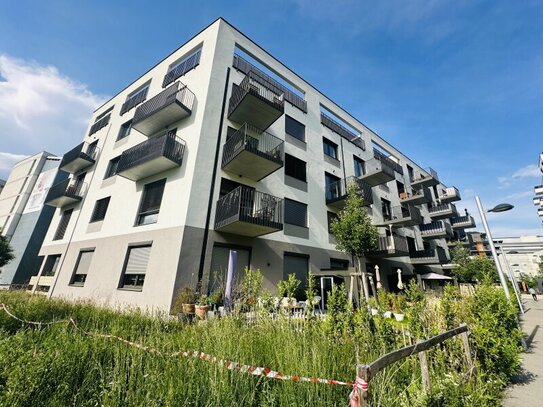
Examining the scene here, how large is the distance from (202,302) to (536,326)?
43.3ft

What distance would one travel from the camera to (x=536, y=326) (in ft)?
30.9

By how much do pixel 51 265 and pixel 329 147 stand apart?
68.5 ft

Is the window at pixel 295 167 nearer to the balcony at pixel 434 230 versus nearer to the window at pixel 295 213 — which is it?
the window at pixel 295 213

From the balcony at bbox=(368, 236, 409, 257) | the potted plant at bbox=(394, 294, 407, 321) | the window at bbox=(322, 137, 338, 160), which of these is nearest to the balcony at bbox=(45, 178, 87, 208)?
the window at bbox=(322, 137, 338, 160)

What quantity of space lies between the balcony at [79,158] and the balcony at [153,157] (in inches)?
270

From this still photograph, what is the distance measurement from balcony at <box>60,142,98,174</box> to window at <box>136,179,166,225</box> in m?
8.16

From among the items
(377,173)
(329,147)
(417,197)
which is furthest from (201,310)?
(417,197)

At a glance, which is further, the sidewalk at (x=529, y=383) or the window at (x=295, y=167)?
the window at (x=295, y=167)

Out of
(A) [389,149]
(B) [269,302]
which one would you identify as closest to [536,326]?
(B) [269,302]

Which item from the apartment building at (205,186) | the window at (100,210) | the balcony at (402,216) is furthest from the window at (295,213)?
the window at (100,210)

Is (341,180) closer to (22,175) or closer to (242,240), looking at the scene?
(242,240)

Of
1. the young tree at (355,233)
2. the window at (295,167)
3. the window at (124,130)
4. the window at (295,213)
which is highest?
the window at (124,130)

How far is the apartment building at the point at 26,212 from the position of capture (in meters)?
19.5

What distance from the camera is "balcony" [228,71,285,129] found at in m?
11.4
